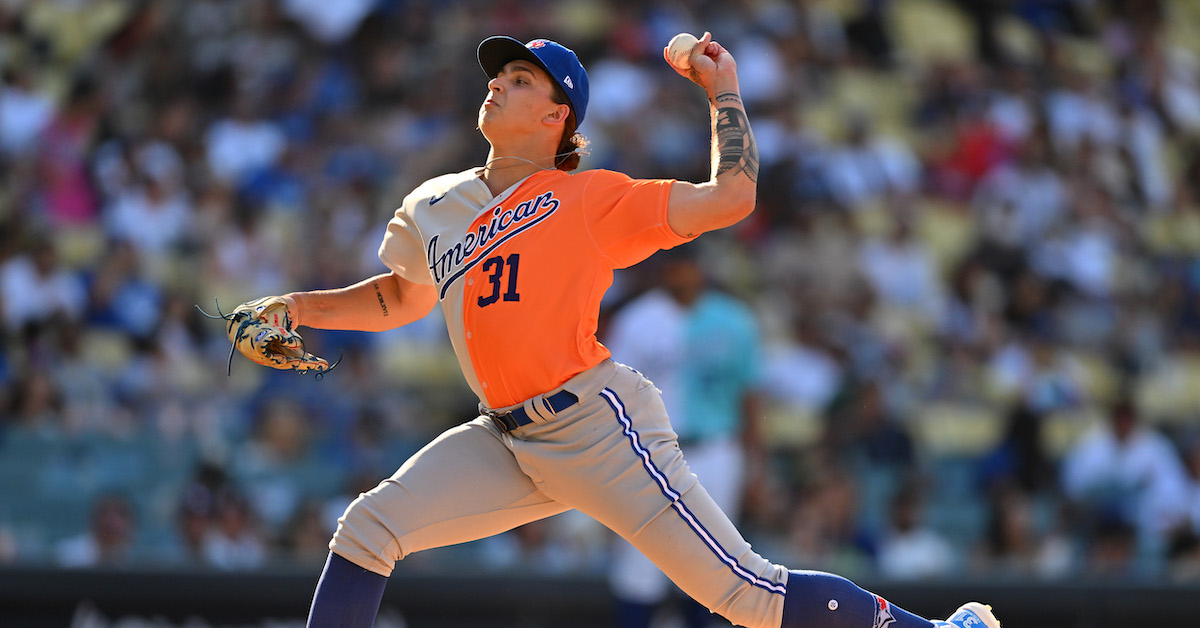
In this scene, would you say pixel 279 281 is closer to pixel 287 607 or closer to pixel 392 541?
pixel 287 607

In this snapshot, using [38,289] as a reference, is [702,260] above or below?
above

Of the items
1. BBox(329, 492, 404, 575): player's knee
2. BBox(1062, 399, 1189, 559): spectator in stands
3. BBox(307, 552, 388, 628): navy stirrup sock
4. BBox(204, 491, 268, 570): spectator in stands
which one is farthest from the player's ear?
BBox(1062, 399, 1189, 559): spectator in stands

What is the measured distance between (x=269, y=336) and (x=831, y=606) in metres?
1.74

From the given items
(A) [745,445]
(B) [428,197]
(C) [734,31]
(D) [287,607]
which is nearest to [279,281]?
(D) [287,607]

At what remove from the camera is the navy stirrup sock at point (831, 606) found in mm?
3604

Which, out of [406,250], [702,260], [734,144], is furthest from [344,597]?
[702,260]

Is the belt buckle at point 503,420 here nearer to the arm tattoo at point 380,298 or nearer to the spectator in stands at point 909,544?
the arm tattoo at point 380,298

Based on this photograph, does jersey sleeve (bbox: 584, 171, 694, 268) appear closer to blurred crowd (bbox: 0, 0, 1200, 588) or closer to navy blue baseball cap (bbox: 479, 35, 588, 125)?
navy blue baseball cap (bbox: 479, 35, 588, 125)

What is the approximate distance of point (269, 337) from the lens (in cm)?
381

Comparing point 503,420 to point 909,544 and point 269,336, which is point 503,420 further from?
point 909,544

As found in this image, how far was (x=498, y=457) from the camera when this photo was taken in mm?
3768

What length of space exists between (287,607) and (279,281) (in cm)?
325

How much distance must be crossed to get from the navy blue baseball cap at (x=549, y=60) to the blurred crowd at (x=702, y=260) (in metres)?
3.74

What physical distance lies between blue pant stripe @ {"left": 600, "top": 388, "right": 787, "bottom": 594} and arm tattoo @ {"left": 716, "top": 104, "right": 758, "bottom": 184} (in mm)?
707
